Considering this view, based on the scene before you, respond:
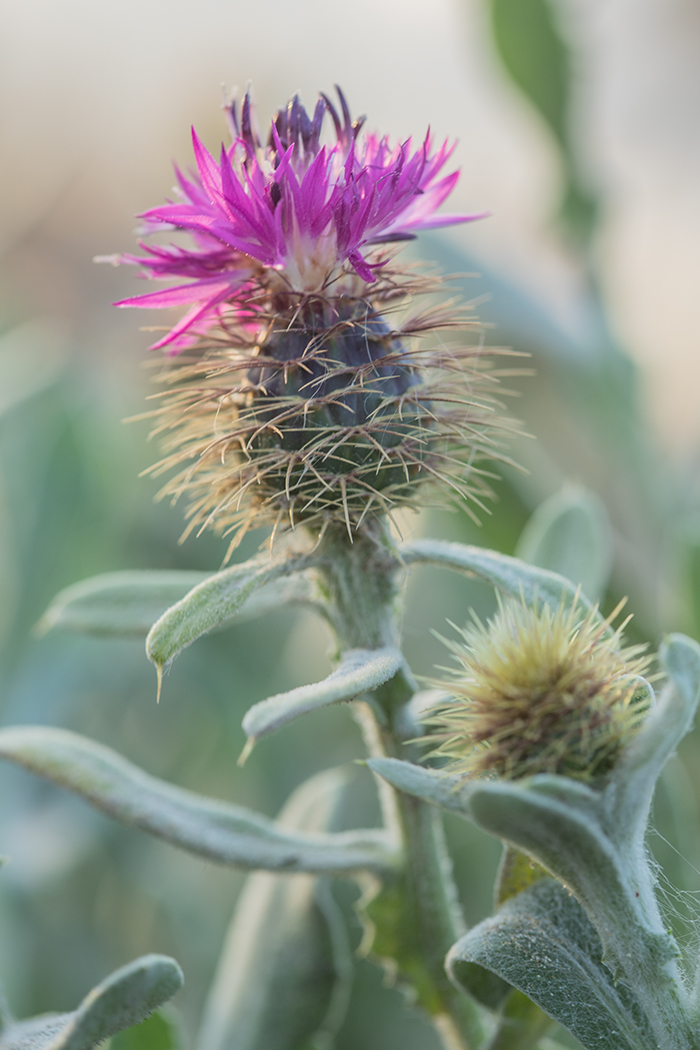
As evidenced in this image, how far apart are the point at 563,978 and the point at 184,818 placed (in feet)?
1.29

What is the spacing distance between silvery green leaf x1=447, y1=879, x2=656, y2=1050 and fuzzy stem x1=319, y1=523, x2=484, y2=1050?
181mm

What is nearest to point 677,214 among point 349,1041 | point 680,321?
point 680,321

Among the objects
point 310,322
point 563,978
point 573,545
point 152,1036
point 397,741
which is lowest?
point 152,1036

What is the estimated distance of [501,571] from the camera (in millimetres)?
846

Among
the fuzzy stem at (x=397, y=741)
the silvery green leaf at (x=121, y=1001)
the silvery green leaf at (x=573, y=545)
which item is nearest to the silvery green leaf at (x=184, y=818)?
the fuzzy stem at (x=397, y=741)

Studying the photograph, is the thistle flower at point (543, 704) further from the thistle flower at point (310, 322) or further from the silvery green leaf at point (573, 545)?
the silvery green leaf at point (573, 545)

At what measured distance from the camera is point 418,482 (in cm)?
84

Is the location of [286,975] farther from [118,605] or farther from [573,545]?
[573,545]

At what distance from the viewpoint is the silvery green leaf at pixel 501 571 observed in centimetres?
83

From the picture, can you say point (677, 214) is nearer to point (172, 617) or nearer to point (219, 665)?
point (219, 665)

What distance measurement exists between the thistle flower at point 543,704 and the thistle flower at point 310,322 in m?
0.17

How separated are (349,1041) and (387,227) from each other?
1.37 metres

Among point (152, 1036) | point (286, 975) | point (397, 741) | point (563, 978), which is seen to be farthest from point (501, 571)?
point (152, 1036)

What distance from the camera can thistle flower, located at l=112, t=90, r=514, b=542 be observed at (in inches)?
29.8
